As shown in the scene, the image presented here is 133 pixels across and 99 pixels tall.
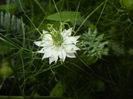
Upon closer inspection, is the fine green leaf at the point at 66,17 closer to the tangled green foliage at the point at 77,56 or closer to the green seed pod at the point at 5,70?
the tangled green foliage at the point at 77,56

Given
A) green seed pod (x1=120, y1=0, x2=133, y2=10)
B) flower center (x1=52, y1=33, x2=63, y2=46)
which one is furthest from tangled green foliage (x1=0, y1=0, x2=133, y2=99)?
flower center (x1=52, y1=33, x2=63, y2=46)

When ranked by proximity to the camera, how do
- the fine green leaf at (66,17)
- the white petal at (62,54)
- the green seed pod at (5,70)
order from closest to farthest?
the white petal at (62,54) → the fine green leaf at (66,17) → the green seed pod at (5,70)

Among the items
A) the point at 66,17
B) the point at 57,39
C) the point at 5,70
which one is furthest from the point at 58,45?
the point at 5,70

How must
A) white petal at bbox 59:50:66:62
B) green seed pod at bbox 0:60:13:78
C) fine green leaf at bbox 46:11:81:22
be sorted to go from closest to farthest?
white petal at bbox 59:50:66:62 < fine green leaf at bbox 46:11:81:22 < green seed pod at bbox 0:60:13:78

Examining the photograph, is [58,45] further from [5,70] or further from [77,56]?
[5,70]

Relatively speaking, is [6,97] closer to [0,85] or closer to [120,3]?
[0,85]

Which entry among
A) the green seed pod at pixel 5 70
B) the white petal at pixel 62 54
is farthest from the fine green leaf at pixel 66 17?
the green seed pod at pixel 5 70

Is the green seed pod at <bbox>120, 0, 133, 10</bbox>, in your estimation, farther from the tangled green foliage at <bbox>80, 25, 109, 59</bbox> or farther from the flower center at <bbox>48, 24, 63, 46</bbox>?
the flower center at <bbox>48, 24, 63, 46</bbox>

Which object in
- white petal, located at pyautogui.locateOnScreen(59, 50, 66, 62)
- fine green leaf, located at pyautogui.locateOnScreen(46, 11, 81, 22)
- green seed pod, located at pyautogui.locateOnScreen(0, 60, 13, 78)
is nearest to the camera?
white petal, located at pyautogui.locateOnScreen(59, 50, 66, 62)
